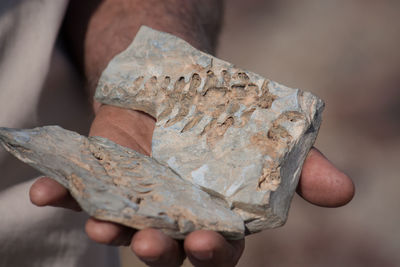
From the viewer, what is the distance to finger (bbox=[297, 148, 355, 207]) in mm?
1282

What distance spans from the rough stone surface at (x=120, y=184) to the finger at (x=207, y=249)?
0.06 metres

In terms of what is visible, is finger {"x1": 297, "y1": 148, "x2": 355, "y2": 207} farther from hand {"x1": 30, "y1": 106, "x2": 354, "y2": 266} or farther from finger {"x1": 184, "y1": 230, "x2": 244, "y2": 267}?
finger {"x1": 184, "y1": 230, "x2": 244, "y2": 267}

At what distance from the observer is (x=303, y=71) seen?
3.88 m

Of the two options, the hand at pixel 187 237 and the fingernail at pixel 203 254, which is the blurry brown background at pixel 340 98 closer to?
the hand at pixel 187 237

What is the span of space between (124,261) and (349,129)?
180cm

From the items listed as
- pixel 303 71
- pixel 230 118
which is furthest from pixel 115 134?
pixel 303 71

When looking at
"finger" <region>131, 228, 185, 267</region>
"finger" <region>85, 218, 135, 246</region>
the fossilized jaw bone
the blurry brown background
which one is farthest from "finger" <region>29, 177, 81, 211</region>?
the blurry brown background

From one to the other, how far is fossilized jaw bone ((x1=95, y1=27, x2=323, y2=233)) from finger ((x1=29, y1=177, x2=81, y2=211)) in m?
0.34

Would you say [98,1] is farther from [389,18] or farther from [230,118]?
[389,18]

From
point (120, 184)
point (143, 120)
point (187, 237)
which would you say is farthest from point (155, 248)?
point (143, 120)

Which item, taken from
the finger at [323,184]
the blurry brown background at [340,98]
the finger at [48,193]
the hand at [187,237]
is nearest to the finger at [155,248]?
the hand at [187,237]

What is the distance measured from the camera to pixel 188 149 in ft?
4.67

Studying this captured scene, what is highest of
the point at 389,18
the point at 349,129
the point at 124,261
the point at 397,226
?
the point at 389,18

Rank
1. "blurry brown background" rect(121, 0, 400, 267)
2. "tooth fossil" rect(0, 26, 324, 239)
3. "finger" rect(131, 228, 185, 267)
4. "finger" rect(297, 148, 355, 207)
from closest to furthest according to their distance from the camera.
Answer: "finger" rect(131, 228, 185, 267) → "tooth fossil" rect(0, 26, 324, 239) → "finger" rect(297, 148, 355, 207) → "blurry brown background" rect(121, 0, 400, 267)
